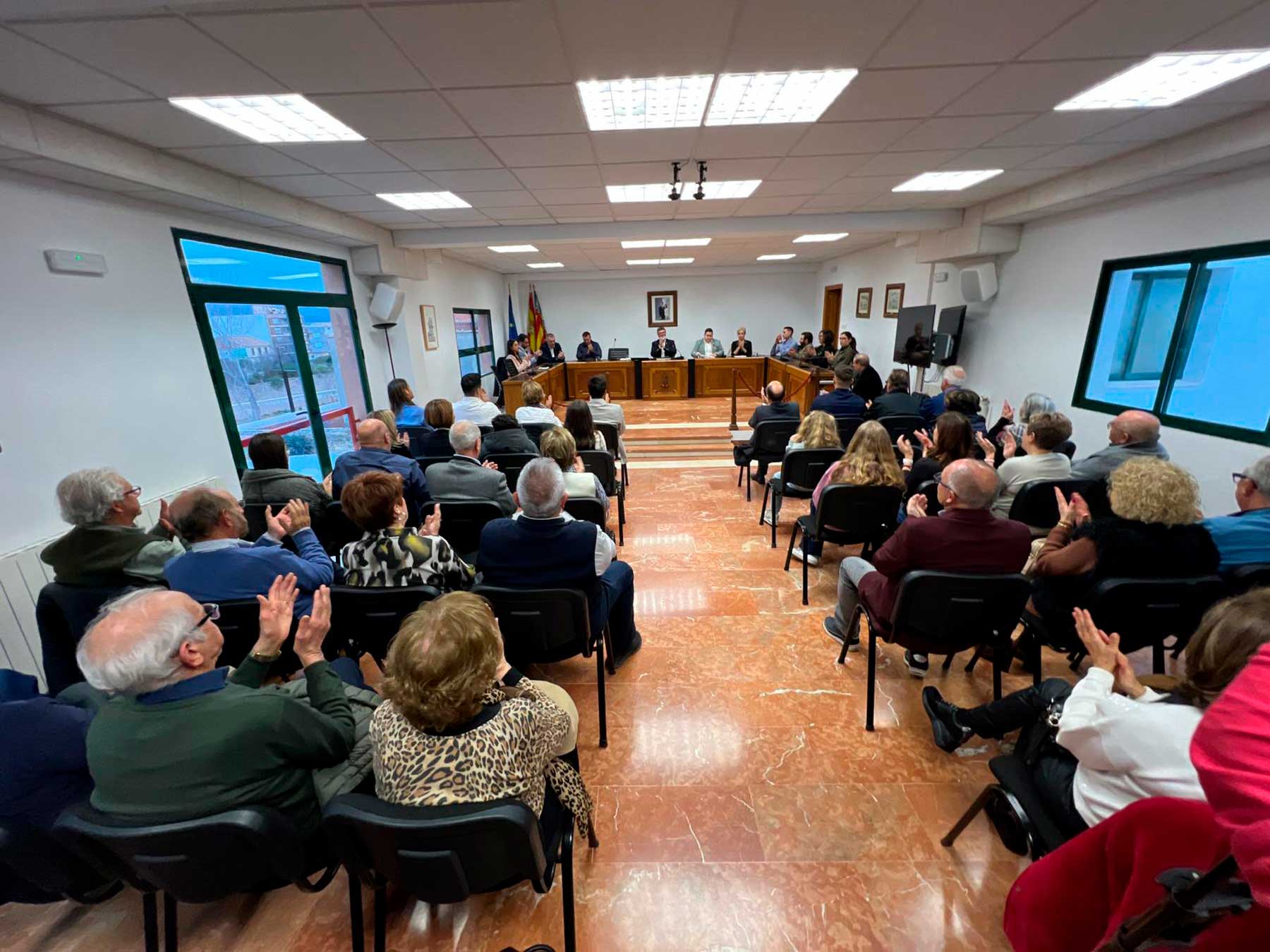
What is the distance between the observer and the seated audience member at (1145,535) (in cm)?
184

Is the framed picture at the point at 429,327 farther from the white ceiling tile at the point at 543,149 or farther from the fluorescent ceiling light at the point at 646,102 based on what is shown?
the fluorescent ceiling light at the point at 646,102

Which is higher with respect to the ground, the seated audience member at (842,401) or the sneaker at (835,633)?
the seated audience member at (842,401)

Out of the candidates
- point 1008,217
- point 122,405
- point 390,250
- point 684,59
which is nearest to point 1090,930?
point 684,59

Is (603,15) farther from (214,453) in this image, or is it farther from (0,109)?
(214,453)

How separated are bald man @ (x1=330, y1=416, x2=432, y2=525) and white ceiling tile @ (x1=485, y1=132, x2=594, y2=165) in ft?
6.80

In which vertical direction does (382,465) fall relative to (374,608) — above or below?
above

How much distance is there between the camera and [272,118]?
2.82 m

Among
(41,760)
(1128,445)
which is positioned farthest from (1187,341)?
(41,760)

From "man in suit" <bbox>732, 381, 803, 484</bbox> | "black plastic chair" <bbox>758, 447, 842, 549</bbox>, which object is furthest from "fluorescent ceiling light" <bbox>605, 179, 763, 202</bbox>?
"black plastic chair" <bbox>758, 447, 842, 549</bbox>

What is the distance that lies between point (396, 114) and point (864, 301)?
9.70 meters

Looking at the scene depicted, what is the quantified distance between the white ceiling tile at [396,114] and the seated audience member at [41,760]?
2.87 meters

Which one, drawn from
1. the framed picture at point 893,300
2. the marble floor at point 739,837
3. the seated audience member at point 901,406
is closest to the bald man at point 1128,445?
the marble floor at point 739,837

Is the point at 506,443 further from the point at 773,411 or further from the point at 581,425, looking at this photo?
the point at 773,411

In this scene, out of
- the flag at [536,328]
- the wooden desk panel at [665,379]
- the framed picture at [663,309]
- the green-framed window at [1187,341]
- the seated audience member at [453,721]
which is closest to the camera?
the seated audience member at [453,721]
